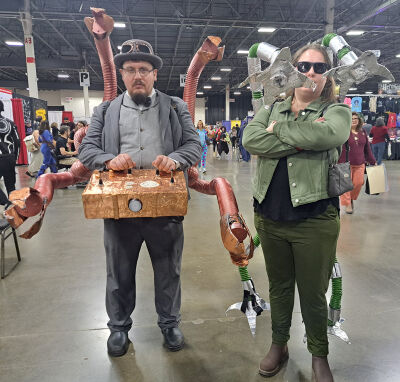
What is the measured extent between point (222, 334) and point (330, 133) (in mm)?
1486

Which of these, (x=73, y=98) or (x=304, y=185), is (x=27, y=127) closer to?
(x=304, y=185)

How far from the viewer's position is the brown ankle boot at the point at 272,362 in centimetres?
178

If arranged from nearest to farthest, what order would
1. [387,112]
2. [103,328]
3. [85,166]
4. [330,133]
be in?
[330,133]
[85,166]
[103,328]
[387,112]

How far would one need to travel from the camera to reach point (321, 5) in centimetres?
1247

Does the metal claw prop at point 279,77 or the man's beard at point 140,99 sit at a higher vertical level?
the metal claw prop at point 279,77

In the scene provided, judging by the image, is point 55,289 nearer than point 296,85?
No

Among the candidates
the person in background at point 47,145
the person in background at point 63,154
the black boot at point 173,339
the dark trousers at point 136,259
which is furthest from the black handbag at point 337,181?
the person in background at point 47,145

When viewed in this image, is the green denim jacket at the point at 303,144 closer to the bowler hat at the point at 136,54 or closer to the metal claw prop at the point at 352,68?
the metal claw prop at the point at 352,68

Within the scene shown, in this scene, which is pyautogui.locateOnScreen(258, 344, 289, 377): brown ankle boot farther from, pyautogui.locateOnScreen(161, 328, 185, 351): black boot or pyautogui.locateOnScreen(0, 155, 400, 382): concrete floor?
pyautogui.locateOnScreen(161, 328, 185, 351): black boot

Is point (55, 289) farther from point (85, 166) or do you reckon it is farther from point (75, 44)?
point (75, 44)

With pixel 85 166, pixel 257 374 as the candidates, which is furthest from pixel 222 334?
pixel 85 166

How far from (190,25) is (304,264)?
38.9 ft

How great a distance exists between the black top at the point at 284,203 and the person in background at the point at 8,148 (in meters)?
3.98

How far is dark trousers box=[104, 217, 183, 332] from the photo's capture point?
1812mm
